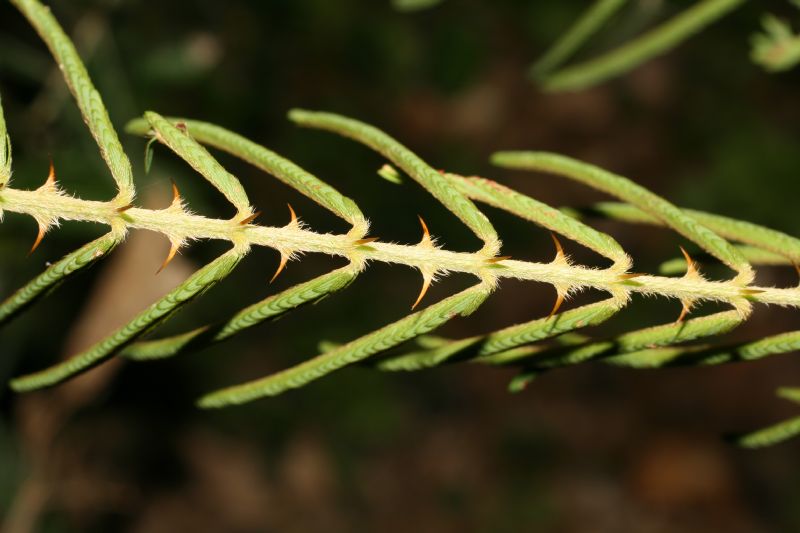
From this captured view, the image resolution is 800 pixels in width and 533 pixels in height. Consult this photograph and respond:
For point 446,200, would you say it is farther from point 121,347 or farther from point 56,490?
point 56,490

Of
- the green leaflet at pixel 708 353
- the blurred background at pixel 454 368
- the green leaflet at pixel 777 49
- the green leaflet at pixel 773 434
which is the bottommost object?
the green leaflet at pixel 773 434

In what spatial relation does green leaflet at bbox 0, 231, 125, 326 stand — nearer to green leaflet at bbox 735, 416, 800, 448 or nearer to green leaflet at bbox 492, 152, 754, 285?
green leaflet at bbox 492, 152, 754, 285

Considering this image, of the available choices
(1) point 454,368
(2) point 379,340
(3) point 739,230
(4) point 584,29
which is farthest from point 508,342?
(1) point 454,368

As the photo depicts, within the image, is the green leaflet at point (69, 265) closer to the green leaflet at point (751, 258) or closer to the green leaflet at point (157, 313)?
the green leaflet at point (157, 313)

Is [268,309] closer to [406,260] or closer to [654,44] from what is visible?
[406,260]

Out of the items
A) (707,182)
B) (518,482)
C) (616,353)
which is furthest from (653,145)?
(616,353)

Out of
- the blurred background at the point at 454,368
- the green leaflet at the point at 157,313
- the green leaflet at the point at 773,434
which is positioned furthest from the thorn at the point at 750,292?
the blurred background at the point at 454,368

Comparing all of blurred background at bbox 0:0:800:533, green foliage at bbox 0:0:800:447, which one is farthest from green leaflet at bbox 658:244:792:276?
blurred background at bbox 0:0:800:533
